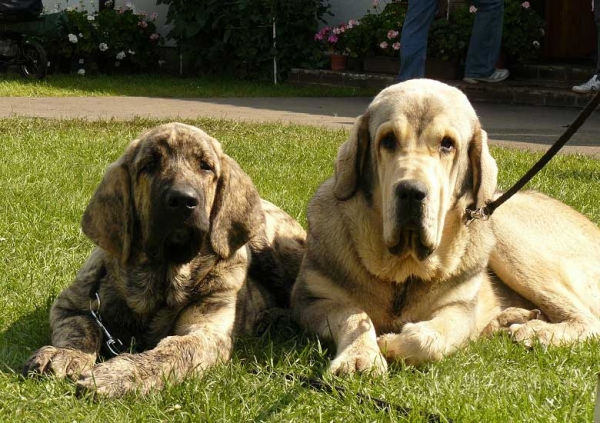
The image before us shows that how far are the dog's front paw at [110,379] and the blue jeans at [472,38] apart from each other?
287 inches

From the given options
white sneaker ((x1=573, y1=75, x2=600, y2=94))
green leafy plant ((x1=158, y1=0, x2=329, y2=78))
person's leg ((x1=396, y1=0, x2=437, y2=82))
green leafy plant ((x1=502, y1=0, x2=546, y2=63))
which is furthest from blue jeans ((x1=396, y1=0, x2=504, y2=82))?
green leafy plant ((x1=158, y1=0, x2=329, y2=78))

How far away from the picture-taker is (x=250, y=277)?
551 centimetres

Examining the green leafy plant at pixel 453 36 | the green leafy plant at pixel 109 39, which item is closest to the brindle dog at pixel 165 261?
the green leafy plant at pixel 453 36

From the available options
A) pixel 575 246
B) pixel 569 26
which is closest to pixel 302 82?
pixel 569 26

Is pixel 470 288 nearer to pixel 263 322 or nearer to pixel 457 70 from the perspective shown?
pixel 263 322

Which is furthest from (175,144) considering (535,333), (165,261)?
(535,333)

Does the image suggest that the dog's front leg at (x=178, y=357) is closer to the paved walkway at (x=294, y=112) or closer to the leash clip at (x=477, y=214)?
the leash clip at (x=477, y=214)

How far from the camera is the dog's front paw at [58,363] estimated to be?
430cm

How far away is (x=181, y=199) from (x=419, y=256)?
1120mm

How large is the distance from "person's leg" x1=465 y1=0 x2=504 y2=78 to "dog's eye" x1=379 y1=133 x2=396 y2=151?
8625mm

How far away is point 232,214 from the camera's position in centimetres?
495

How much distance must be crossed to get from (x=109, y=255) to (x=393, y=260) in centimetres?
136

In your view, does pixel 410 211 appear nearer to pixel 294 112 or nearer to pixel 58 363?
pixel 58 363

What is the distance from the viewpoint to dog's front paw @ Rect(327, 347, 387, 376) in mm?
4383
